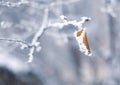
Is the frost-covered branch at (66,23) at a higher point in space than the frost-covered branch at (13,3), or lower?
lower

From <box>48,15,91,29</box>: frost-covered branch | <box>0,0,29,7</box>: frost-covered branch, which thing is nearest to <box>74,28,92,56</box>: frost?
<box>48,15,91,29</box>: frost-covered branch

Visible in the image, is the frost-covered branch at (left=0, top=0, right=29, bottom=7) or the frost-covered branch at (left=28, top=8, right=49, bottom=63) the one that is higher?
the frost-covered branch at (left=0, top=0, right=29, bottom=7)

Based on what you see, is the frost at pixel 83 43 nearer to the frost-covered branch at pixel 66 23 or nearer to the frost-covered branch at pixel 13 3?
the frost-covered branch at pixel 66 23

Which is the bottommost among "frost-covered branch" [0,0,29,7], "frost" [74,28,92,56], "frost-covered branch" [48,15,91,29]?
"frost" [74,28,92,56]

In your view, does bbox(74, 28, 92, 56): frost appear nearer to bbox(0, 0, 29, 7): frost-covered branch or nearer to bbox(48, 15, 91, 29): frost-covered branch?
bbox(48, 15, 91, 29): frost-covered branch

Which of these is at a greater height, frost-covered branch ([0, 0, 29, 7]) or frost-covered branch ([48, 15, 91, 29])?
frost-covered branch ([0, 0, 29, 7])

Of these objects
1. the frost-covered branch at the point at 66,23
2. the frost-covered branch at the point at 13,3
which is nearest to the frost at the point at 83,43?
the frost-covered branch at the point at 66,23

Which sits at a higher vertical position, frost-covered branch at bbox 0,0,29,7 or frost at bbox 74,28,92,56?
frost-covered branch at bbox 0,0,29,7

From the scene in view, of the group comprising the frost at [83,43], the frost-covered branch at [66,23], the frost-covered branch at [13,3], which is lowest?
the frost at [83,43]

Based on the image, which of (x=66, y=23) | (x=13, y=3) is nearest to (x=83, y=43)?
(x=66, y=23)

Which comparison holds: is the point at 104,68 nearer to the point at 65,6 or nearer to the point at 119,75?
the point at 119,75

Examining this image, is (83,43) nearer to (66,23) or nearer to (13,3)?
(66,23)
